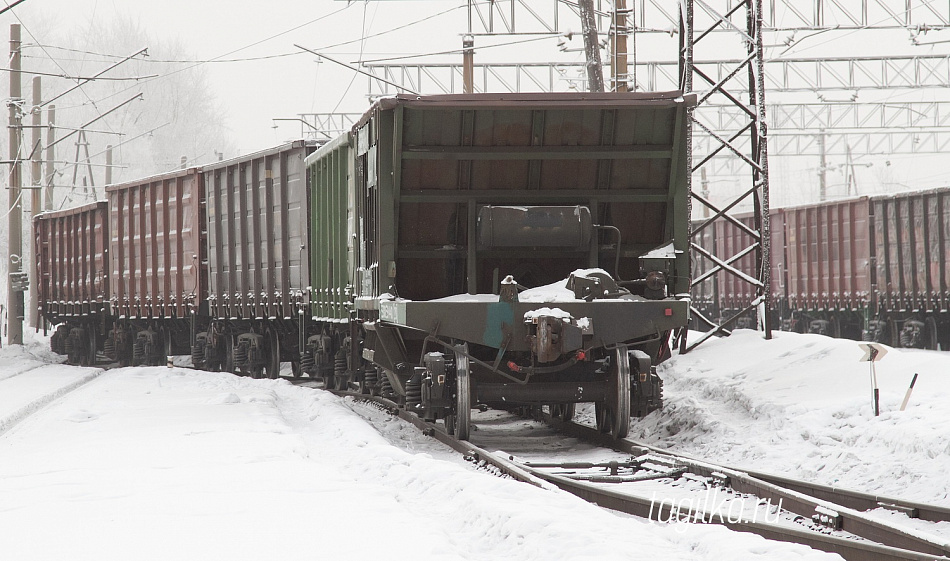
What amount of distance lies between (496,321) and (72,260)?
21.9m

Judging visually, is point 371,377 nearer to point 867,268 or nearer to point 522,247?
point 522,247

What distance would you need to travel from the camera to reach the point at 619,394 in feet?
32.3

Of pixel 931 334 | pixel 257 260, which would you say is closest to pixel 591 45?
pixel 257 260

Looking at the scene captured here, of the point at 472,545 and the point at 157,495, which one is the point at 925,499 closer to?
the point at 472,545

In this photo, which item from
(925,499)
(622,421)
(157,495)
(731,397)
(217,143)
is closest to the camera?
(157,495)

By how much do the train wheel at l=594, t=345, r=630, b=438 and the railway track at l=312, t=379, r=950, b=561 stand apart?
26 centimetres

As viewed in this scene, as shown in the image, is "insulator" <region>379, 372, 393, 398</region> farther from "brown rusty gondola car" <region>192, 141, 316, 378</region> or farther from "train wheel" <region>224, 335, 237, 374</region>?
"train wheel" <region>224, 335, 237, 374</region>

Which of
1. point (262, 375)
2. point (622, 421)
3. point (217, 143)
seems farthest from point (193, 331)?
point (217, 143)

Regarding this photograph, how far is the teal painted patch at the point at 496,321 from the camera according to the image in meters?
9.52

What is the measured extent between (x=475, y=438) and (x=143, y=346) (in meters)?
16.7

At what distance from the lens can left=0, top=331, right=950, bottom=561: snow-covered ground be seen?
204 inches

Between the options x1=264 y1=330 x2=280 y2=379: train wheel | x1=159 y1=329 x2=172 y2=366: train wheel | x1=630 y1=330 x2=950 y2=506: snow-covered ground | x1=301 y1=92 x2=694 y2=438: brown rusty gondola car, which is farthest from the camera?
x1=159 y1=329 x2=172 y2=366: train wheel

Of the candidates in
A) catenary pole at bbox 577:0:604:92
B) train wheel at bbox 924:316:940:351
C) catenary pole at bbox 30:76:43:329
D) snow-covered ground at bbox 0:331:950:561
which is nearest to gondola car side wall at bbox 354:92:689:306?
snow-covered ground at bbox 0:331:950:561

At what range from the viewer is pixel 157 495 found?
6.56 meters
